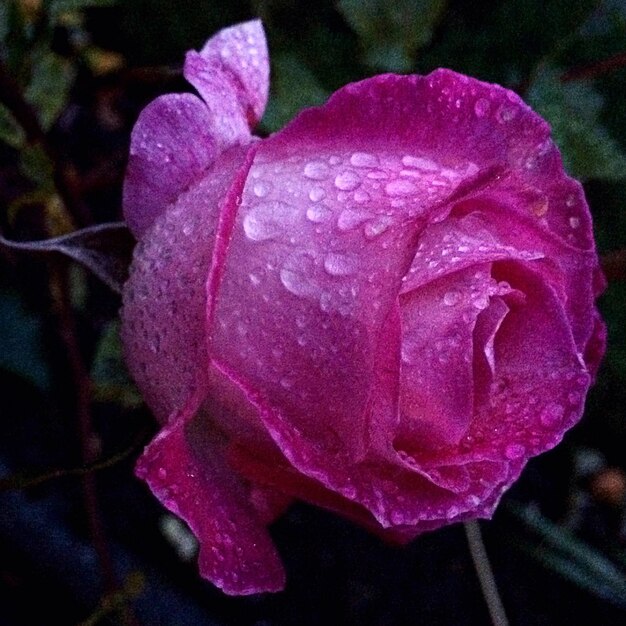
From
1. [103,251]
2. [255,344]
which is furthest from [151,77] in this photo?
[255,344]

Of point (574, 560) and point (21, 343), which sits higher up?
point (21, 343)

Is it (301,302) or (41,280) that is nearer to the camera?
(301,302)

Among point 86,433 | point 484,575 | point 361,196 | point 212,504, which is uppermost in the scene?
point 361,196

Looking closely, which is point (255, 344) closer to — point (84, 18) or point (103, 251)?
point (103, 251)

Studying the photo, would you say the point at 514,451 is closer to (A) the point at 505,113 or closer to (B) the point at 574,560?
(A) the point at 505,113

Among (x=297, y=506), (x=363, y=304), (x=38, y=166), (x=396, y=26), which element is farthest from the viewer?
(x=297, y=506)

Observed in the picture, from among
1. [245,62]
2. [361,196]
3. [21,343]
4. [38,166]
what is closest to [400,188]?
[361,196]

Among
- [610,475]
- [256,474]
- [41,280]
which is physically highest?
[256,474]
